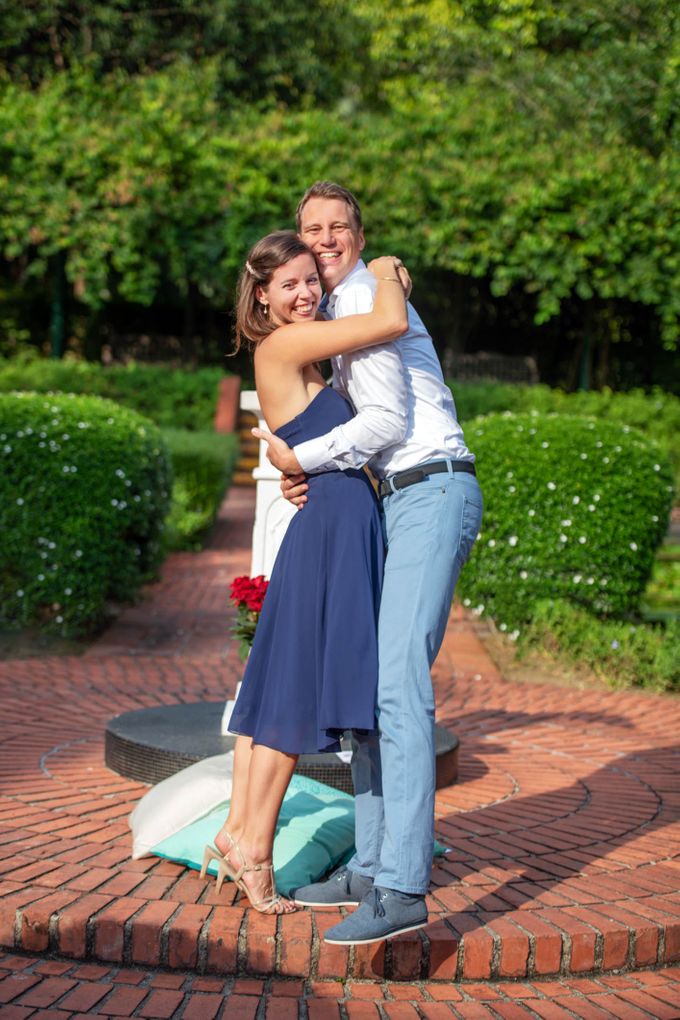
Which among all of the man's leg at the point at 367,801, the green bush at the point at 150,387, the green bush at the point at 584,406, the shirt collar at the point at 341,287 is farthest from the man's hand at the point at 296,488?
the green bush at the point at 150,387

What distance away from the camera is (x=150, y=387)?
1570cm

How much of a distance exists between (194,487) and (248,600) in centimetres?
724

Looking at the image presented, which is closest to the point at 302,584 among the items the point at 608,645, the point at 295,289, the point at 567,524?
the point at 295,289

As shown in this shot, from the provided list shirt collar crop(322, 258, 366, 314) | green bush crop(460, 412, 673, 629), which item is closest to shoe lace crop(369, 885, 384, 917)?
shirt collar crop(322, 258, 366, 314)

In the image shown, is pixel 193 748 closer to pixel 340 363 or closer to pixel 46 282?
pixel 340 363

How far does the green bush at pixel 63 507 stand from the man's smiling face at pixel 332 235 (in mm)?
4047

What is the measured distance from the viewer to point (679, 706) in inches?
242

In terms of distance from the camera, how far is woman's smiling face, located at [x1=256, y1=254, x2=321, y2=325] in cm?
292

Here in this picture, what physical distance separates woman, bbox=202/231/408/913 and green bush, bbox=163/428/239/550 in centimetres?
740

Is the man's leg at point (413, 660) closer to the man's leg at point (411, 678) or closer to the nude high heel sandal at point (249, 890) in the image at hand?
the man's leg at point (411, 678)

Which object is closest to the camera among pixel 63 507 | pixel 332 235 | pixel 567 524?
pixel 332 235

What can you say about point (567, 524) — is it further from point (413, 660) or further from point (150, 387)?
point (150, 387)

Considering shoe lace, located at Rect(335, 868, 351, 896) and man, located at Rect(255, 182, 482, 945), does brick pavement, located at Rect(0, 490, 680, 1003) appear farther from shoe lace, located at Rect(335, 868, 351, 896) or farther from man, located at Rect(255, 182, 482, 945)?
man, located at Rect(255, 182, 482, 945)

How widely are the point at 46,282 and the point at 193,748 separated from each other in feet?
56.9
